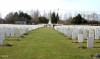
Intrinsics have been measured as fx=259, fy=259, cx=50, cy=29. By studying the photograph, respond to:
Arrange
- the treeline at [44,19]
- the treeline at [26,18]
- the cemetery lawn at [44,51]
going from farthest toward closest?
the treeline at [26,18]
the treeline at [44,19]
the cemetery lawn at [44,51]

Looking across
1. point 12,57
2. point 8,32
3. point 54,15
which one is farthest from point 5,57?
point 54,15

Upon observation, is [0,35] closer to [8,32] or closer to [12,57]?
[12,57]

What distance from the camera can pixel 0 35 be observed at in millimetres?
17516

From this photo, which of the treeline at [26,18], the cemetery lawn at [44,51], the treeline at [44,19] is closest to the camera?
the cemetery lawn at [44,51]

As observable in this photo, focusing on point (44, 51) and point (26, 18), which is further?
point (26, 18)

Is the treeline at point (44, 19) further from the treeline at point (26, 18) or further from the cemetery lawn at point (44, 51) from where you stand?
the cemetery lawn at point (44, 51)

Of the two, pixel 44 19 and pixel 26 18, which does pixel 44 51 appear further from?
pixel 44 19

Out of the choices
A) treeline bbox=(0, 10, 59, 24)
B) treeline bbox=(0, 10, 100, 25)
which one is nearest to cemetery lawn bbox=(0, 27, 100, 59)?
treeline bbox=(0, 10, 100, 25)

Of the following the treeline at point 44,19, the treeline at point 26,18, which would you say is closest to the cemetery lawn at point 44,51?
the treeline at point 44,19

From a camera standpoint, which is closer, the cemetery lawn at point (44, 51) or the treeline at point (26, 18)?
the cemetery lawn at point (44, 51)

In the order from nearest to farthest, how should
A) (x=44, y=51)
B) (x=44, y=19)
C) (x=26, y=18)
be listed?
(x=44, y=51)
(x=26, y=18)
(x=44, y=19)

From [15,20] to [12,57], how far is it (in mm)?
99191

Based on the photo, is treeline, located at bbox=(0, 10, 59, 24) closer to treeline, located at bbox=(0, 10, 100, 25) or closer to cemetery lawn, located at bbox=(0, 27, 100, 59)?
treeline, located at bbox=(0, 10, 100, 25)

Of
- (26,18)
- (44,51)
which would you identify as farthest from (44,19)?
(44,51)
